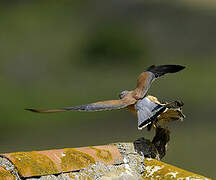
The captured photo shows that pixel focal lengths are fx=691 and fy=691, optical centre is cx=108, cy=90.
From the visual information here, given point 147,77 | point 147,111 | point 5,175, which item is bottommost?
point 5,175

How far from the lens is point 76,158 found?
3426 millimetres

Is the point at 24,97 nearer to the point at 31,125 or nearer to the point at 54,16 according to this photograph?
the point at 31,125

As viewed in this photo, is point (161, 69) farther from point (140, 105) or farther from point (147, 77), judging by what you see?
point (140, 105)

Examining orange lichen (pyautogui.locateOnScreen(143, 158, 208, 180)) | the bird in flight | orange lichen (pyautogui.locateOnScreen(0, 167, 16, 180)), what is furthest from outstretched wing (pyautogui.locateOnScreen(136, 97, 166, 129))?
orange lichen (pyautogui.locateOnScreen(0, 167, 16, 180))

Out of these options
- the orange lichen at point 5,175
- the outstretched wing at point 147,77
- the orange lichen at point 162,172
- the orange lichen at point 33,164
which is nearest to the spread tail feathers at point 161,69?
the outstretched wing at point 147,77

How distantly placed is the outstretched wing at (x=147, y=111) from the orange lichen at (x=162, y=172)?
0.20m

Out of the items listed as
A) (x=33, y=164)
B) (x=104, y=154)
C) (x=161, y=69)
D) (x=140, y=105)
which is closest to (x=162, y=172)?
(x=104, y=154)

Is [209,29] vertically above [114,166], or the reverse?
[209,29]

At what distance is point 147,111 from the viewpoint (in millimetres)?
3713

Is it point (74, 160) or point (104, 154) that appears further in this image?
point (104, 154)

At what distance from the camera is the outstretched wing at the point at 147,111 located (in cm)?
365

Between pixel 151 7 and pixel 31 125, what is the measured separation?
18.9m

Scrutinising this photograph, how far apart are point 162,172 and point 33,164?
2.22 ft

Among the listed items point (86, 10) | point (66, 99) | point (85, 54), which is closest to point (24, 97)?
point (66, 99)
